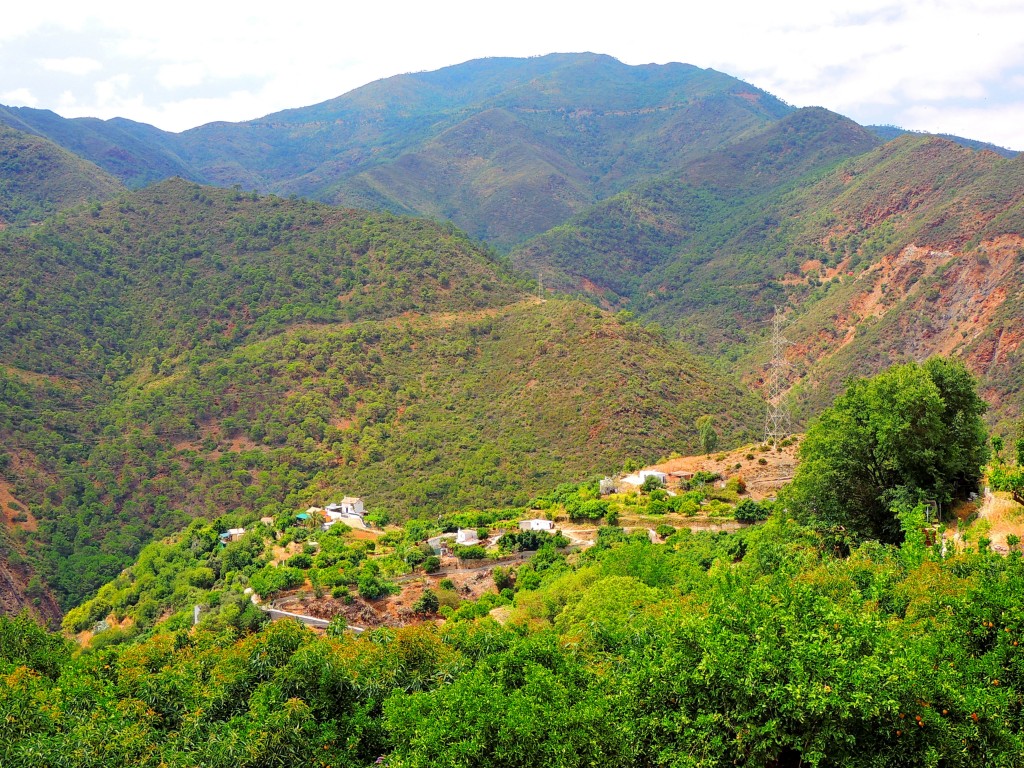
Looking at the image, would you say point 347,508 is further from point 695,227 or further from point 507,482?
point 695,227

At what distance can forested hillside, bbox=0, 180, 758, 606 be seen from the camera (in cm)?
5838

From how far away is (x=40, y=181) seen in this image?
117m

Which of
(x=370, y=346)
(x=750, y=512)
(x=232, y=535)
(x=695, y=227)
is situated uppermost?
(x=695, y=227)

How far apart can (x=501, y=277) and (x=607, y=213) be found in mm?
76687

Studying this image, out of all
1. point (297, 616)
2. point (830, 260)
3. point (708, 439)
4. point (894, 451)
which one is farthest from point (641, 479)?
point (830, 260)

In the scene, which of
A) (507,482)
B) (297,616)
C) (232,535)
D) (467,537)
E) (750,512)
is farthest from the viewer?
(507,482)

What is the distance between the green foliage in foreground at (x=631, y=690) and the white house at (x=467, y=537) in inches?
809

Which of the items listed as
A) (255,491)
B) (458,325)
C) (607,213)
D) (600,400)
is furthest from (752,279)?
(255,491)

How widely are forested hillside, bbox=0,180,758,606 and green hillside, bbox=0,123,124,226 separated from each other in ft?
80.3

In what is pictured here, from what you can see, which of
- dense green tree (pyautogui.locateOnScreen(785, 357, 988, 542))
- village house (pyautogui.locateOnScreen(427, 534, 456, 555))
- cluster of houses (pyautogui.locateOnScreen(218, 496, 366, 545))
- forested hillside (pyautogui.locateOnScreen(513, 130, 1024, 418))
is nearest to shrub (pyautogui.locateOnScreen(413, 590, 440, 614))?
village house (pyautogui.locateOnScreen(427, 534, 456, 555))

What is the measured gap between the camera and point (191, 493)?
61750 millimetres

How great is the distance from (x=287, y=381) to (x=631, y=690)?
58.4 meters

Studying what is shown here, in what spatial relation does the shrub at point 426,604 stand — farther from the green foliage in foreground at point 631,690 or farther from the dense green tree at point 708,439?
the dense green tree at point 708,439

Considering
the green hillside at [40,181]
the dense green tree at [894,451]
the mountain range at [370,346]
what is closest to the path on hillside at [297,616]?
the dense green tree at [894,451]
